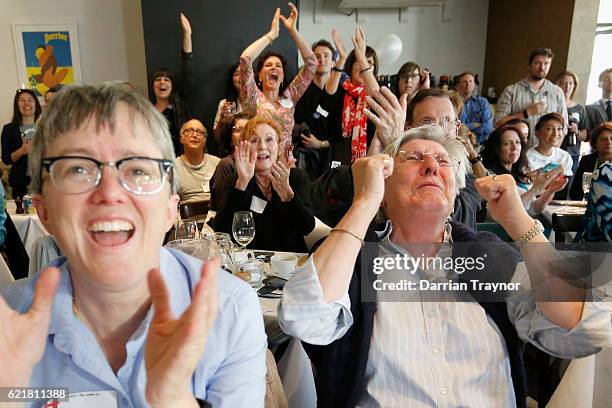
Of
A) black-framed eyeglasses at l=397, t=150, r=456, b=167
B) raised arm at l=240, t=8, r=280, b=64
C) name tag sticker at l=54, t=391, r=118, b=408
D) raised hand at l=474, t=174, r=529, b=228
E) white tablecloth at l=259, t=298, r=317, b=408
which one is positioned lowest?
white tablecloth at l=259, t=298, r=317, b=408

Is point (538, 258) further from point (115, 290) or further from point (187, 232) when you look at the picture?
point (187, 232)

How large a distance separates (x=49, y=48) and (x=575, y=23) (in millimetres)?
7783

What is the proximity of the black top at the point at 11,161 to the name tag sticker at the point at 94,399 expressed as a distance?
4612mm

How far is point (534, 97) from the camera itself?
17.7ft

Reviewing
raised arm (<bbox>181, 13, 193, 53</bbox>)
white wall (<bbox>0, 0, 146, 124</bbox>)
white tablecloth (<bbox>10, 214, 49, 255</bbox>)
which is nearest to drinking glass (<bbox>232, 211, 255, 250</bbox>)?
white tablecloth (<bbox>10, 214, 49, 255</bbox>)

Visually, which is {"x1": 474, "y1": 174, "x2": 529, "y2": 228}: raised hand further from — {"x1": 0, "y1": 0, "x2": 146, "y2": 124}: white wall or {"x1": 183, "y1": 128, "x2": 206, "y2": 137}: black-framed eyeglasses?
{"x1": 0, "y1": 0, "x2": 146, "y2": 124}: white wall

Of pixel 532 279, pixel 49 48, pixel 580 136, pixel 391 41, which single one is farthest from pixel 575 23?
pixel 49 48

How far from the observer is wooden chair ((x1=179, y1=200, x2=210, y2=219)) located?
10.3ft

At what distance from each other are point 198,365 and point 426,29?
9.24 m

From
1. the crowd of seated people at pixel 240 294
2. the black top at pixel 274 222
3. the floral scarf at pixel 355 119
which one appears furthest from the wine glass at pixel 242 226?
the floral scarf at pixel 355 119

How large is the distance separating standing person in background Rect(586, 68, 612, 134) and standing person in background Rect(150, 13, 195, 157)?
17.8 feet

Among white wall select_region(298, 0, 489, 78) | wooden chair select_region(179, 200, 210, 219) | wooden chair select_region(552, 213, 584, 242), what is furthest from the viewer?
white wall select_region(298, 0, 489, 78)

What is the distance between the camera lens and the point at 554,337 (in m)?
1.23

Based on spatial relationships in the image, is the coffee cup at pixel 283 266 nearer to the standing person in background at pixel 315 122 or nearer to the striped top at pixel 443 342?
the striped top at pixel 443 342
